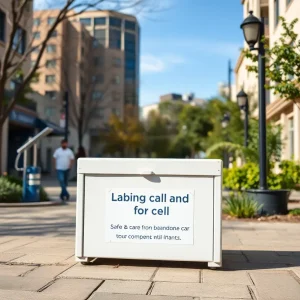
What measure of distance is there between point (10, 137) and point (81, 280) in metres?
31.3

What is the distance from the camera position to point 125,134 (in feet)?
193

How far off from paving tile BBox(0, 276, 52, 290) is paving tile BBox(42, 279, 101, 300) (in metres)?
0.13

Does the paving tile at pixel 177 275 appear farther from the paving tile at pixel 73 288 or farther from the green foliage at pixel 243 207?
the green foliage at pixel 243 207

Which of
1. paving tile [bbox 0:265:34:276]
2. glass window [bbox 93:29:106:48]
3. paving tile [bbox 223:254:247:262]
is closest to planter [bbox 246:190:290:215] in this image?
paving tile [bbox 223:254:247:262]

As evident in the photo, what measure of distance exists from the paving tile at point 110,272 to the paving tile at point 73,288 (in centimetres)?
22

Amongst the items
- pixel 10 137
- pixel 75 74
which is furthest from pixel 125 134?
pixel 10 137

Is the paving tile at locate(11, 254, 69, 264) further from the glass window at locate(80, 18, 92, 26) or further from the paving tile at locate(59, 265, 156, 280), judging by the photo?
the glass window at locate(80, 18, 92, 26)

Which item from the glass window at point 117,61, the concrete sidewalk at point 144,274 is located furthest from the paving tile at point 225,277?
the glass window at point 117,61

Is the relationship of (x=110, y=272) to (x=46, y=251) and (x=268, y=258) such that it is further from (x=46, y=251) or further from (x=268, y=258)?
(x=268, y=258)

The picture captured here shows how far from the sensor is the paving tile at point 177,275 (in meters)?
5.00

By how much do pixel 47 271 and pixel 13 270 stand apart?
40 cm

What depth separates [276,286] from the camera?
15.4 feet

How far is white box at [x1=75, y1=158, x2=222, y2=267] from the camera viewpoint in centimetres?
533

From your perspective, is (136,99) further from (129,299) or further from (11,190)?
(129,299)
